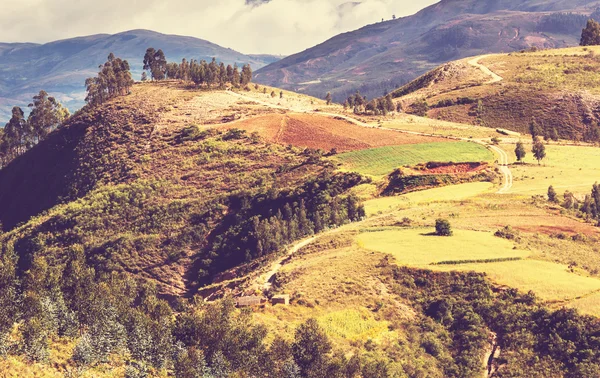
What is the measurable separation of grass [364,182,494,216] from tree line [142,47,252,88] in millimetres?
79786

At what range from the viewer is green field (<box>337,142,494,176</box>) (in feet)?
318

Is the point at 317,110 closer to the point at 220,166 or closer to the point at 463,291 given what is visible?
the point at 220,166

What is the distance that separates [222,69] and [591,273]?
124423 mm

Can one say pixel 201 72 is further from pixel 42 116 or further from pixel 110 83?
pixel 42 116

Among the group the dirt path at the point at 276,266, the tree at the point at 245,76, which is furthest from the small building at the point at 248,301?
the tree at the point at 245,76

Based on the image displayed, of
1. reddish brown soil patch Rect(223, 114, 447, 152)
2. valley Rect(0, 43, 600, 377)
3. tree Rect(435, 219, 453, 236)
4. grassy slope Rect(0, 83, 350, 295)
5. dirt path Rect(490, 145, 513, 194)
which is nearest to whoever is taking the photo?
valley Rect(0, 43, 600, 377)

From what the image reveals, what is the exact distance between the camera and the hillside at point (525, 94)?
140 metres

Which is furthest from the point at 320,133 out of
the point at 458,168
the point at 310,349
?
the point at 310,349

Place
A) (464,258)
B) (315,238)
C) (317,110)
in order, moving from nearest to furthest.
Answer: (464,258)
(315,238)
(317,110)

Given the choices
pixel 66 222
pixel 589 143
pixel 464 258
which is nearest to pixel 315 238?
pixel 464 258

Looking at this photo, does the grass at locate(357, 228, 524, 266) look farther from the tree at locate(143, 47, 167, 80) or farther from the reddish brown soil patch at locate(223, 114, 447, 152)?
the tree at locate(143, 47, 167, 80)

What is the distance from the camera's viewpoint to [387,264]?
5378 cm

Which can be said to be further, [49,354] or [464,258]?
[464,258]

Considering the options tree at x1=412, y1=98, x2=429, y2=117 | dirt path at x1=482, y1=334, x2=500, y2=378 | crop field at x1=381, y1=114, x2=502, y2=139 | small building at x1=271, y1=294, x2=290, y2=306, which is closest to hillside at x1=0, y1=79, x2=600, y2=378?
dirt path at x1=482, y1=334, x2=500, y2=378
